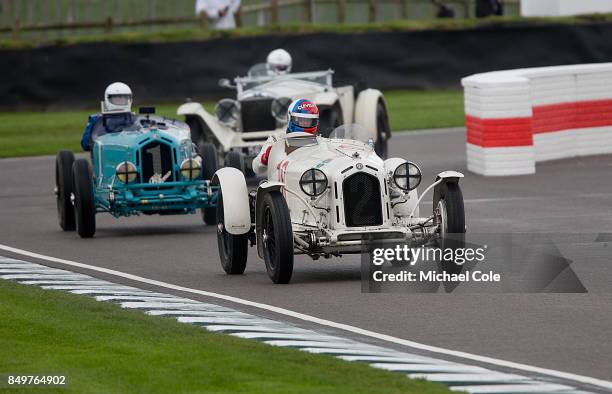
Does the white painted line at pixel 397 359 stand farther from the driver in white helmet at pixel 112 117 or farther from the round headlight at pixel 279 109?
the round headlight at pixel 279 109

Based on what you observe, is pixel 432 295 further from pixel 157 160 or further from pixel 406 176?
pixel 157 160

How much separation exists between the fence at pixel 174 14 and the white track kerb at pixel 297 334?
2074 centimetres

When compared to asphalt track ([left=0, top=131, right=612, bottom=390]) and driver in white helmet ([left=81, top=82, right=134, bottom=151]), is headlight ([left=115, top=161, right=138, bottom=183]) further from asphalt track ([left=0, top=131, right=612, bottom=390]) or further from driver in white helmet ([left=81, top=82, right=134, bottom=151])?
driver in white helmet ([left=81, top=82, right=134, bottom=151])

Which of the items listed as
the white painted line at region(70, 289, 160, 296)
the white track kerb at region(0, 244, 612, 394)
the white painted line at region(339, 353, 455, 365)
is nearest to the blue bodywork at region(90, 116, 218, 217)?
the white track kerb at region(0, 244, 612, 394)

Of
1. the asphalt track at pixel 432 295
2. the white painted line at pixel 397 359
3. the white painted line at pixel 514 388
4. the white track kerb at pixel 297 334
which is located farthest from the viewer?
the asphalt track at pixel 432 295

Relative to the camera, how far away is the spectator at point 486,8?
118 feet

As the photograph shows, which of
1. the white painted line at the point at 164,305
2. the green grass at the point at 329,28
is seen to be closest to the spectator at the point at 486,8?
the green grass at the point at 329,28

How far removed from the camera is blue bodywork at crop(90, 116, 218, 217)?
17562 millimetres

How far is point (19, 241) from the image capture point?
677 inches

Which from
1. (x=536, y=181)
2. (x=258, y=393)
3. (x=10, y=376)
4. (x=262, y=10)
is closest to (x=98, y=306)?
(x=10, y=376)

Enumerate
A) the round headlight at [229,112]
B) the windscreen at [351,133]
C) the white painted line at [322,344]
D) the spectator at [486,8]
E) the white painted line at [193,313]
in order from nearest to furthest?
the white painted line at [322,344], the white painted line at [193,313], the windscreen at [351,133], the round headlight at [229,112], the spectator at [486,8]

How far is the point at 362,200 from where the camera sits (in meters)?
13.0

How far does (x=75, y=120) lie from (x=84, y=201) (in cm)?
1621

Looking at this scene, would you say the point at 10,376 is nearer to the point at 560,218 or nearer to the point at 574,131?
the point at 560,218
